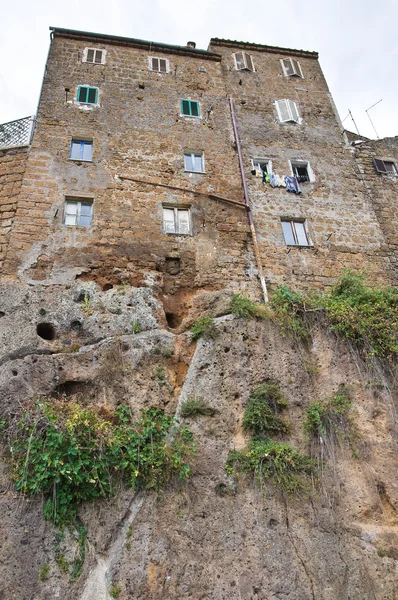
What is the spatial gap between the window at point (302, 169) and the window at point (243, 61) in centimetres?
491

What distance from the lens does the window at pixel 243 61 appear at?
1652cm

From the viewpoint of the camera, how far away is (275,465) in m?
7.77

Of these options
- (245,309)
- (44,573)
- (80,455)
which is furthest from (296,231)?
(44,573)

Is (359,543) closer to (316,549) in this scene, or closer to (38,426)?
(316,549)

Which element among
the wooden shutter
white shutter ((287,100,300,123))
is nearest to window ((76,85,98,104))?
white shutter ((287,100,300,123))

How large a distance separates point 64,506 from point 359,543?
471cm

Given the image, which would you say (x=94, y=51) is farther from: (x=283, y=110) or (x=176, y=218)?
(x=176, y=218)

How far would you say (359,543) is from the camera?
738cm

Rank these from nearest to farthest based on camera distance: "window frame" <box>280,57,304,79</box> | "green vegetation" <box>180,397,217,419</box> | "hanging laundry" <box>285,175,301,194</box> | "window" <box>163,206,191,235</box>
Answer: "green vegetation" <box>180,397,217,419</box>
"window" <box>163,206,191,235</box>
"hanging laundry" <box>285,175,301,194</box>
"window frame" <box>280,57,304,79</box>

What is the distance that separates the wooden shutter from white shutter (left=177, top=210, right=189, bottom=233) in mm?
6874

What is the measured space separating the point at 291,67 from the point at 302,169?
548 cm

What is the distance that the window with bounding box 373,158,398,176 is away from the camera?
48.5 ft

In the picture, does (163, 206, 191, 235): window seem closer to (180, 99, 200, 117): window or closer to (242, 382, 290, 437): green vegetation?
(180, 99, 200, 117): window

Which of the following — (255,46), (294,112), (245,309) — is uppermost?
(255,46)
